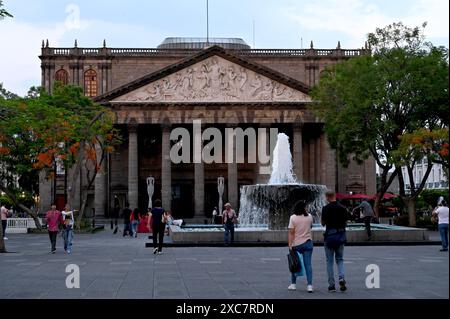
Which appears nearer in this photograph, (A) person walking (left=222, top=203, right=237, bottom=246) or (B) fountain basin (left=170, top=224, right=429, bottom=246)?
(A) person walking (left=222, top=203, right=237, bottom=246)

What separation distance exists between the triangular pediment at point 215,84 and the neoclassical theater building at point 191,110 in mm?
94

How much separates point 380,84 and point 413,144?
5016 mm

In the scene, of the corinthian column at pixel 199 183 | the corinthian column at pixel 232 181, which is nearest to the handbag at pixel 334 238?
the corinthian column at pixel 232 181

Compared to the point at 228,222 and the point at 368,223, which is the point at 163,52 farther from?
the point at 368,223

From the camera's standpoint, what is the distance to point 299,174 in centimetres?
6862

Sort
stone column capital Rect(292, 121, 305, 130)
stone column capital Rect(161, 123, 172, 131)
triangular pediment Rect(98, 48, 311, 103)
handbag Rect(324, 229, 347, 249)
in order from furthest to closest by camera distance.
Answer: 1. stone column capital Rect(292, 121, 305, 130)
2. stone column capital Rect(161, 123, 172, 131)
3. triangular pediment Rect(98, 48, 311, 103)
4. handbag Rect(324, 229, 347, 249)

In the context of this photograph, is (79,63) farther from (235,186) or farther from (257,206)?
(257,206)

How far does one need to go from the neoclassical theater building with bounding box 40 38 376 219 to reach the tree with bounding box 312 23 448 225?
18420mm

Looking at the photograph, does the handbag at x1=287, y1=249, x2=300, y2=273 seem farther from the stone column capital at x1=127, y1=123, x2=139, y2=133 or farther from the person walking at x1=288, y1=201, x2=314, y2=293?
the stone column capital at x1=127, y1=123, x2=139, y2=133

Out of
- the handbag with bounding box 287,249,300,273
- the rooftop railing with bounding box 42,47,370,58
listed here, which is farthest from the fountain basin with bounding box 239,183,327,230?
the rooftop railing with bounding box 42,47,370,58

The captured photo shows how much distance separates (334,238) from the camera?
1470 centimetres

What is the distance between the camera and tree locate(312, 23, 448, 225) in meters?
44.7

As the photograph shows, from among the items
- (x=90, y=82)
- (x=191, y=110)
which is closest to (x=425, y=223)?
(x=191, y=110)
